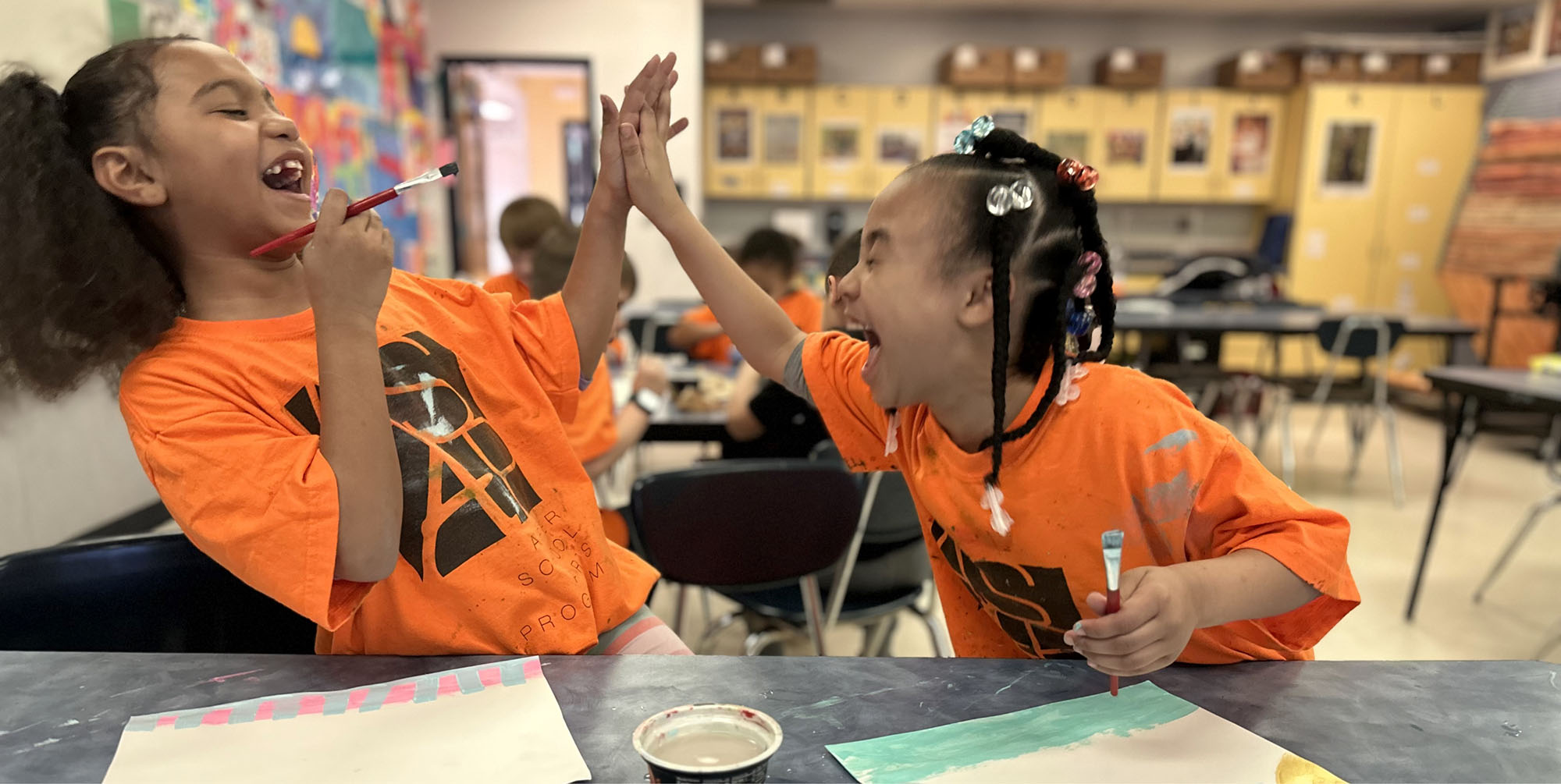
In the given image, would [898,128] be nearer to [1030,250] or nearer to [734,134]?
[734,134]

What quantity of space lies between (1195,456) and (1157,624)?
23cm

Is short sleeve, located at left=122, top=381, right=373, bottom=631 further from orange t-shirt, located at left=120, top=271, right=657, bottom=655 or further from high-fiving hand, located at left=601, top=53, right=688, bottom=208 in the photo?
high-fiving hand, located at left=601, top=53, right=688, bottom=208

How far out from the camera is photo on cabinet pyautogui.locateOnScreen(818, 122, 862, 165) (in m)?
6.97

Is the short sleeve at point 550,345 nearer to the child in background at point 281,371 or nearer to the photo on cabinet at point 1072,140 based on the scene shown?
the child in background at point 281,371

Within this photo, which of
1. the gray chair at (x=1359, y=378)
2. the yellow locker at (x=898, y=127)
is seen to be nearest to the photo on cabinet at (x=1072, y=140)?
the yellow locker at (x=898, y=127)

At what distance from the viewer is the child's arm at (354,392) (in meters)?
0.79

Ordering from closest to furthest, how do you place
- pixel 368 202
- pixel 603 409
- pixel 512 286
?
pixel 368 202, pixel 603 409, pixel 512 286

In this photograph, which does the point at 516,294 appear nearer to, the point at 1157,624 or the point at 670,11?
the point at 1157,624

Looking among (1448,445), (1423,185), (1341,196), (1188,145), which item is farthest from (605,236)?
(1423,185)

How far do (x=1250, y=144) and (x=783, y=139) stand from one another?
380 centimetres

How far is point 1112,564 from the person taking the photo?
2.01ft

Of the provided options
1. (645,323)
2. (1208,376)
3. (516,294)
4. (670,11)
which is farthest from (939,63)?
(516,294)

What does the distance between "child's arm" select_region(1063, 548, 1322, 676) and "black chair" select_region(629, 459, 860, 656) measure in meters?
0.91

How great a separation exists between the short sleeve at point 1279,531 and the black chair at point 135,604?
1077 millimetres
